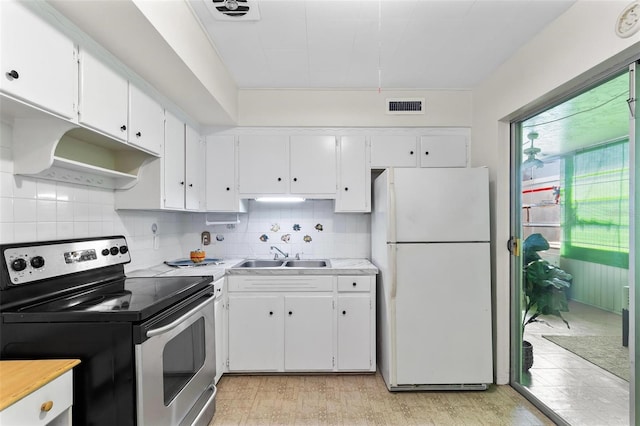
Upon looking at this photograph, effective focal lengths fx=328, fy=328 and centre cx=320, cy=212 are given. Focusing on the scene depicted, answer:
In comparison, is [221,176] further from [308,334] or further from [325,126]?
[308,334]

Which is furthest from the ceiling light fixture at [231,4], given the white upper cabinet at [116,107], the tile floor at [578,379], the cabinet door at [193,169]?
the tile floor at [578,379]

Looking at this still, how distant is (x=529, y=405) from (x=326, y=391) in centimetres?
144

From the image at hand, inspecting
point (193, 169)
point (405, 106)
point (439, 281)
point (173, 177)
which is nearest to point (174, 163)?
point (173, 177)

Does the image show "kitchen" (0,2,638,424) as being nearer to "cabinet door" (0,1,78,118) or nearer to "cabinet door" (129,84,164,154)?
"cabinet door" (129,84,164,154)

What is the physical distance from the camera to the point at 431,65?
263 cm

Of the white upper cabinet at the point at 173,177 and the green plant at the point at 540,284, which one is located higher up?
the white upper cabinet at the point at 173,177

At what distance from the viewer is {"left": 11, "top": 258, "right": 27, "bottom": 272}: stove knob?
1.45m

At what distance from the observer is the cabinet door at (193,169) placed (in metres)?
2.78

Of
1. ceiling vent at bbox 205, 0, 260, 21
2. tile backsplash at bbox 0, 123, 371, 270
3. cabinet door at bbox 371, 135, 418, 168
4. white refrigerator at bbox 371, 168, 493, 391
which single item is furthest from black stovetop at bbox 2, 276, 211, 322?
cabinet door at bbox 371, 135, 418, 168

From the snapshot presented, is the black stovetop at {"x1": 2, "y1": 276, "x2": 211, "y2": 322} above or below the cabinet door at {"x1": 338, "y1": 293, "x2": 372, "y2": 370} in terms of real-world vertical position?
above

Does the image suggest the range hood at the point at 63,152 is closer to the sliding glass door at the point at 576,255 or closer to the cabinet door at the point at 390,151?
the cabinet door at the point at 390,151

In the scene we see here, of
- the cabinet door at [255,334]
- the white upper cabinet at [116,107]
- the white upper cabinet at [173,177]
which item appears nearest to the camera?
the white upper cabinet at [116,107]

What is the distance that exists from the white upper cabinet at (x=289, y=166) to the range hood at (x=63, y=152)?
943 mm

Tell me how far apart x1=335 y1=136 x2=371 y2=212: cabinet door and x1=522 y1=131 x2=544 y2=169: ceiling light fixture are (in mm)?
1252
